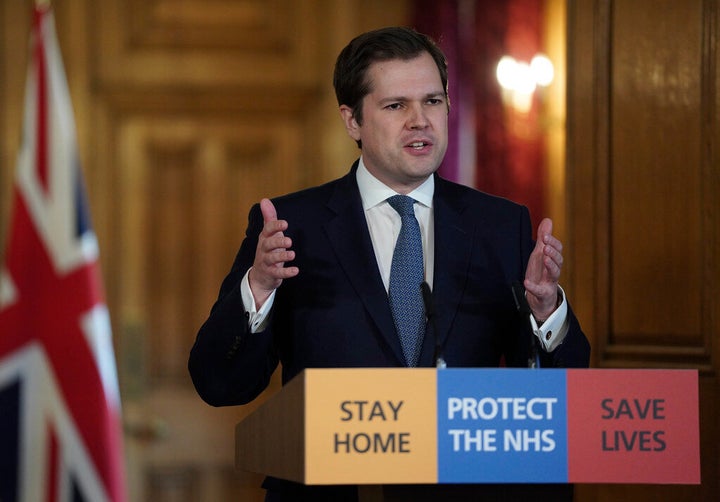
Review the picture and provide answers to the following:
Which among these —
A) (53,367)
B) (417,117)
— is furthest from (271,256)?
(53,367)

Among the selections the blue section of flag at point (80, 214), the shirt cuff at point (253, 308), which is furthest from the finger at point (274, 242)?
the blue section of flag at point (80, 214)

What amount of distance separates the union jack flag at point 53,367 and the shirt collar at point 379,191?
58.3 inches

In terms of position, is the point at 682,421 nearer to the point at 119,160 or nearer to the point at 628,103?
the point at 628,103

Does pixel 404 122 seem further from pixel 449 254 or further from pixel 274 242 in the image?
pixel 274 242

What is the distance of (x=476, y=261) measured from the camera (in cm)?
226

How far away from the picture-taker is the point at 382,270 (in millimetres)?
2266

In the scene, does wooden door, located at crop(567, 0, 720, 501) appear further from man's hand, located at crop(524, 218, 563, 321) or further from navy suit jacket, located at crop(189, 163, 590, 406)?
man's hand, located at crop(524, 218, 563, 321)

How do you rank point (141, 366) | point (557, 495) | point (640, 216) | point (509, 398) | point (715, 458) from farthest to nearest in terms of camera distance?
point (141, 366) → point (640, 216) → point (715, 458) → point (557, 495) → point (509, 398)

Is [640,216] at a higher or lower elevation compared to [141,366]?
higher

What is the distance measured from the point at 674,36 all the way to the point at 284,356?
A: 185cm

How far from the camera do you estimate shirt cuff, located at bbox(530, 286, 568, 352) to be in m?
2.00

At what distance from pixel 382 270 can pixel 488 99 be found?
268 centimetres

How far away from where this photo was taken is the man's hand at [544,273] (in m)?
1.88

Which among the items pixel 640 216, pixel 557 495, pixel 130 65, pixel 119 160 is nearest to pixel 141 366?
pixel 119 160
